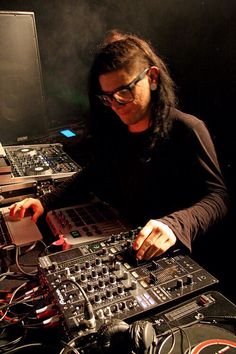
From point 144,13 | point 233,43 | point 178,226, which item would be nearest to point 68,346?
point 178,226

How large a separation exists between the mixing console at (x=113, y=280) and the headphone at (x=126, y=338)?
0.12 metres

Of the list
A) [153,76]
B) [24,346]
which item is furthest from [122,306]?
[153,76]

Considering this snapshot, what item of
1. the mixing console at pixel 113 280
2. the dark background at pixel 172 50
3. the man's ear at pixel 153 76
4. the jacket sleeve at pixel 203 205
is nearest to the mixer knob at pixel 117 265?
the mixing console at pixel 113 280

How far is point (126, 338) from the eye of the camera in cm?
80

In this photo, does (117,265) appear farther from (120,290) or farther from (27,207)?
(27,207)

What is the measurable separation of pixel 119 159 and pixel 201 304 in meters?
0.94

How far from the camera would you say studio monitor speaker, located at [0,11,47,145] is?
2344mm

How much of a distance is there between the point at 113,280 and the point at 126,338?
0.90 feet

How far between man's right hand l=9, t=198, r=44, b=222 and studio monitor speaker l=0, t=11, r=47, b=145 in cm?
90

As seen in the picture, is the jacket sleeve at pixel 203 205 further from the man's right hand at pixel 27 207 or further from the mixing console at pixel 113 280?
the man's right hand at pixel 27 207

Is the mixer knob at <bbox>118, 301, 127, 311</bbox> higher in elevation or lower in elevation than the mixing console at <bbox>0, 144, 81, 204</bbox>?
lower

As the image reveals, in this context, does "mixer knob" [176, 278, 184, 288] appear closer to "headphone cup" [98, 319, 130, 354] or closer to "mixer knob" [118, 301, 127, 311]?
"mixer knob" [118, 301, 127, 311]

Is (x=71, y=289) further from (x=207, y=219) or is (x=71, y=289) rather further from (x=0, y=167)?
(x=0, y=167)

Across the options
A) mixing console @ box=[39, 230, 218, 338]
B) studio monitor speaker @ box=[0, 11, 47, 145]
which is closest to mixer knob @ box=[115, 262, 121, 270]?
mixing console @ box=[39, 230, 218, 338]
